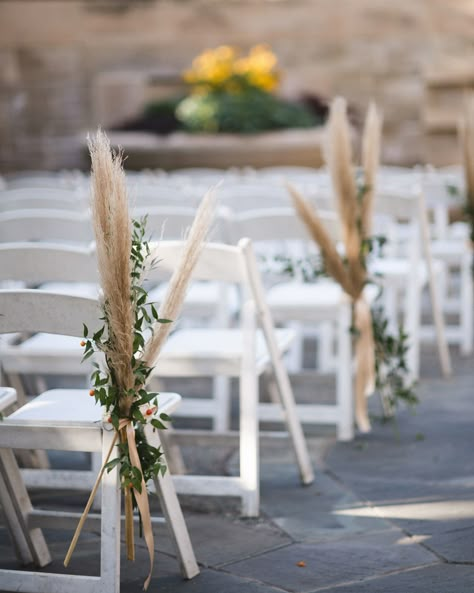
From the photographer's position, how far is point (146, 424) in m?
2.62

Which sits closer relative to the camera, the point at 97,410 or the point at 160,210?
the point at 97,410

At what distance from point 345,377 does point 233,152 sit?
326 inches

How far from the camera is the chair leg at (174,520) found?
273 centimetres

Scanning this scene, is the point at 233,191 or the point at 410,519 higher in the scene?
the point at 233,191

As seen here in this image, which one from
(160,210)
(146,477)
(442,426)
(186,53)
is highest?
(186,53)

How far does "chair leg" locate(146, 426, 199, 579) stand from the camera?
2.73 meters

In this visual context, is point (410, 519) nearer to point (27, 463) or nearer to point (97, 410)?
point (97, 410)

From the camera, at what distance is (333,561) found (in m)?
2.97

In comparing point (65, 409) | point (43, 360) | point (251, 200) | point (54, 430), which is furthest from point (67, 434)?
point (251, 200)

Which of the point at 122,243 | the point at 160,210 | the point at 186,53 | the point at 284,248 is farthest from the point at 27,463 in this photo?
the point at 186,53

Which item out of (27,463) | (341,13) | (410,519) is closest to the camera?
(410,519)

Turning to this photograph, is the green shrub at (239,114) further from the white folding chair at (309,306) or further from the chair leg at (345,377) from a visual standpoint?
the chair leg at (345,377)

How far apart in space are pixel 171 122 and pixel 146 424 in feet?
37.1

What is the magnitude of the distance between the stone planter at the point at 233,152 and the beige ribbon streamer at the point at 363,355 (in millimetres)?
8040
